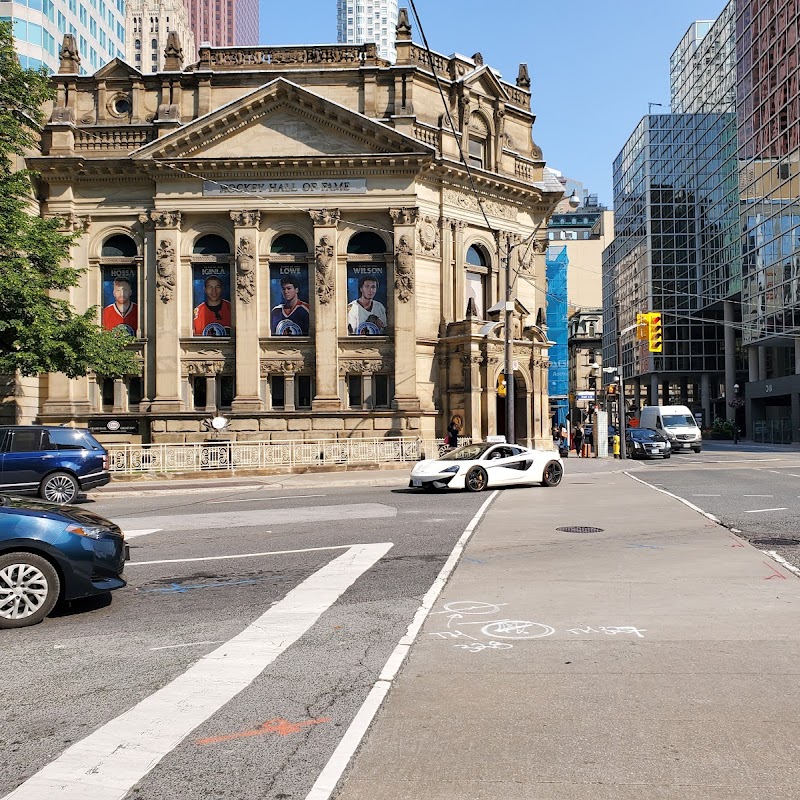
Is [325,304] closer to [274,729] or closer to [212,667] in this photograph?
[212,667]

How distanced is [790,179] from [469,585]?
64.3m

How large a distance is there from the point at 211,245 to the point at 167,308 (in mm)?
3793

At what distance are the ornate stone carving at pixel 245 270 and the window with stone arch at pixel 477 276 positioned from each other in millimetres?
10968

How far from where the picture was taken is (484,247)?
42938mm

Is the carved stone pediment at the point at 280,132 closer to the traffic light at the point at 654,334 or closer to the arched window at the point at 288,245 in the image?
the arched window at the point at 288,245

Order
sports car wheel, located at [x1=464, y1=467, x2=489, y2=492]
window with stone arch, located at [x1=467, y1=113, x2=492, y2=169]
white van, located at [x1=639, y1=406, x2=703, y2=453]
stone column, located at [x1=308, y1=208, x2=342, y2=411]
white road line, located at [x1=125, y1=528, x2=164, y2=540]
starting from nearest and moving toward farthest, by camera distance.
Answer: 1. white road line, located at [x1=125, y1=528, x2=164, y2=540]
2. sports car wheel, located at [x1=464, y1=467, x2=489, y2=492]
3. stone column, located at [x1=308, y1=208, x2=342, y2=411]
4. window with stone arch, located at [x1=467, y1=113, x2=492, y2=169]
5. white van, located at [x1=639, y1=406, x2=703, y2=453]

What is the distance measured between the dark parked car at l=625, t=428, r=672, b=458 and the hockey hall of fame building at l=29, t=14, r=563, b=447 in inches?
269

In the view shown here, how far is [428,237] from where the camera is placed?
3994 centimetres

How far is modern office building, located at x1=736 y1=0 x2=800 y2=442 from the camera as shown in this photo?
Answer: 61.3m

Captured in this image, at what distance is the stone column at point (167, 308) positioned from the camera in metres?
38.5

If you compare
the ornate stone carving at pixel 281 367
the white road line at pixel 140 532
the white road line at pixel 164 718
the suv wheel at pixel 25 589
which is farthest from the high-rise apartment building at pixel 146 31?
the white road line at pixel 164 718

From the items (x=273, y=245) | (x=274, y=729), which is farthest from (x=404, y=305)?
(x=274, y=729)

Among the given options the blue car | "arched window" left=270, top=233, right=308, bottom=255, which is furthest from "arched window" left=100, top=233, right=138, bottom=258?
the blue car

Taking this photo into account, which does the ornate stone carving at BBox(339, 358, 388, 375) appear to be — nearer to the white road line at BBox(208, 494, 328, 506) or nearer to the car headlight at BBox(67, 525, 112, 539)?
the white road line at BBox(208, 494, 328, 506)
